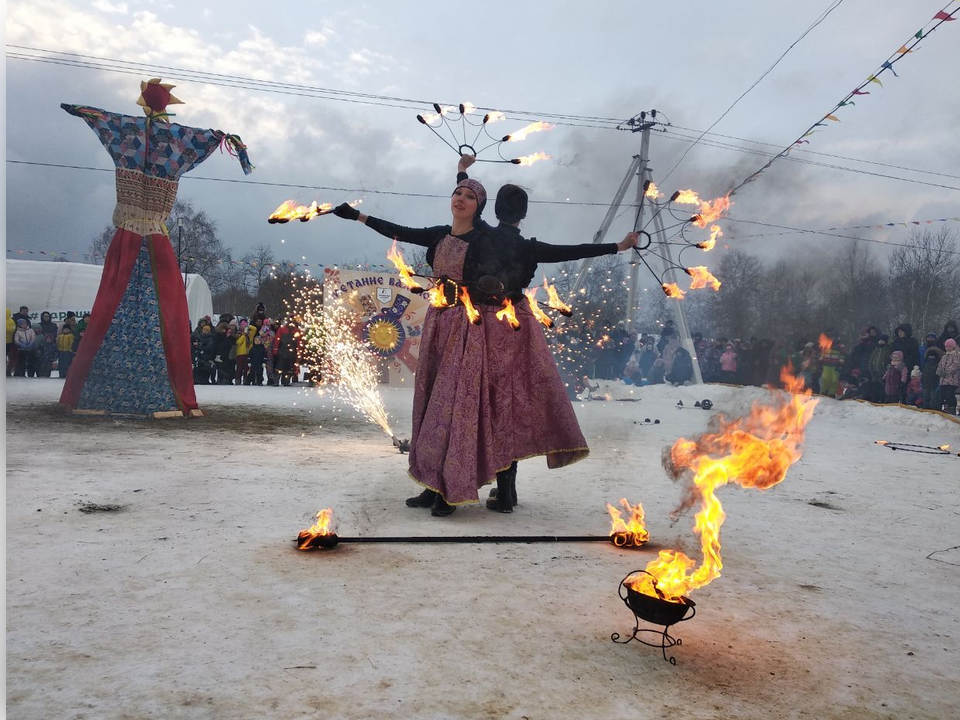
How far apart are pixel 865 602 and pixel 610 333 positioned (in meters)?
16.8

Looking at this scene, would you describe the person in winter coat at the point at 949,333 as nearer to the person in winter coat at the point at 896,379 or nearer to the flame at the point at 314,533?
the person in winter coat at the point at 896,379

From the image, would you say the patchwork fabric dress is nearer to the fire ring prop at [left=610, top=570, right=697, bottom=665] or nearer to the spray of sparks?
the fire ring prop at [left=610, top=570, right=697, bottom=665]

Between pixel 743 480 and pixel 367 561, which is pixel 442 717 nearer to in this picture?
pixel 367 561

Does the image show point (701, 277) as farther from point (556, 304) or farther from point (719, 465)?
point (719, 465)

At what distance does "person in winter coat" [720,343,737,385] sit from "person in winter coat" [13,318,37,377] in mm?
17254

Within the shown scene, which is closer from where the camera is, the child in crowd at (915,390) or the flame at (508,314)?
the flame at (508,314)

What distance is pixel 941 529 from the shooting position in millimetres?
4609

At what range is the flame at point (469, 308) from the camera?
14.4 ft

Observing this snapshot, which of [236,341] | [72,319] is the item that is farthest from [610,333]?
[72,319]

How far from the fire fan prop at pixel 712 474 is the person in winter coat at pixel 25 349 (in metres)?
16.0

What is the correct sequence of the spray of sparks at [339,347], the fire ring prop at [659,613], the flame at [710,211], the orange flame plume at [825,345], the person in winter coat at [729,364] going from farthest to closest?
the person in winter coat at [729,364] → the spray of sparks at [339,347] → the orange flame plume at [825,345] → the flame at [710,211] → the fire ring prop at [659,613]

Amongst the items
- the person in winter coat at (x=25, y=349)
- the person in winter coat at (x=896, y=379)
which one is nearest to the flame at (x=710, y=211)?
the person in winter coat at (x=896, y=379)

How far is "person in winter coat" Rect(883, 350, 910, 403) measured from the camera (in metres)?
13.0

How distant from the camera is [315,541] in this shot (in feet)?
11.4
